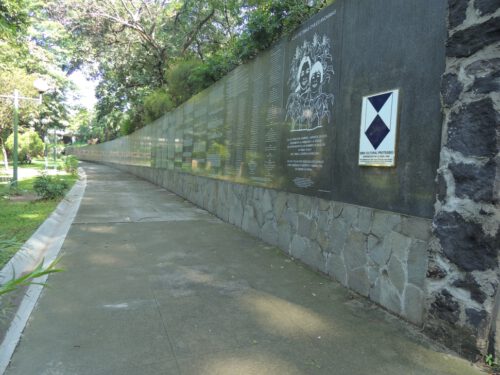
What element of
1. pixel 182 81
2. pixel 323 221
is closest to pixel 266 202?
pixel 323 221

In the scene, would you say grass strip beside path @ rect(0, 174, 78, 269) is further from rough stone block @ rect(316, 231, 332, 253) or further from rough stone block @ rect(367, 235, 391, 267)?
rough stone block @ rect(367, 235, 391, 267)

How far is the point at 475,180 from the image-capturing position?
2930 millimetres

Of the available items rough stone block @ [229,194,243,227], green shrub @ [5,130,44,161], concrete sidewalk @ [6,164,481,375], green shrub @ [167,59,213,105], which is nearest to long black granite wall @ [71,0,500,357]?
concrete sidewalk @ [6,164,481,375]

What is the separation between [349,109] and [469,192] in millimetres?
1854

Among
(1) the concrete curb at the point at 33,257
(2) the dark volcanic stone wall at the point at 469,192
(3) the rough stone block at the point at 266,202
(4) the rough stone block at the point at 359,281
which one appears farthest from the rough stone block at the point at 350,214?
(1) the concrete curb at the point at 33,257

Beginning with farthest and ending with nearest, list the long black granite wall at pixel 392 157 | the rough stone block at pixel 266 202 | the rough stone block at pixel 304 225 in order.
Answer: the rough stone block at pixel 266 202 → the rough stone block at pixel 304 225 → the long black granite wall at pixel 392 157

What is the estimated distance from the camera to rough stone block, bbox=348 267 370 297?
411 cm

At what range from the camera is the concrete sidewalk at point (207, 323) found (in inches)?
113

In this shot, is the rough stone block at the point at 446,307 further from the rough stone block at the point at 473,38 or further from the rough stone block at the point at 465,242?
the rough stone block at the point at 473,38

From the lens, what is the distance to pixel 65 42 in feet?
77.7

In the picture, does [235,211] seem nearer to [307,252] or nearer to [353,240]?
[307,252]

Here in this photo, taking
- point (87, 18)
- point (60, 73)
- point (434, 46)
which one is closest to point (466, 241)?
point (434, 46)

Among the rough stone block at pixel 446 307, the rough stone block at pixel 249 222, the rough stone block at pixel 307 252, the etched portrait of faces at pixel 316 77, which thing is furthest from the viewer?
the rough stone block at pixel 249 222

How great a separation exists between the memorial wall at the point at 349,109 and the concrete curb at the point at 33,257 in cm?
314
